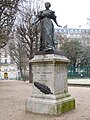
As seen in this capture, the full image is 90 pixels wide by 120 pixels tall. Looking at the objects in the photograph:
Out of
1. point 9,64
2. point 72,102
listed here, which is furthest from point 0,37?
point 9,64

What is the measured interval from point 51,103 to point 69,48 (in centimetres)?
4712

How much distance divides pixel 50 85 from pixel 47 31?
2.09 meters

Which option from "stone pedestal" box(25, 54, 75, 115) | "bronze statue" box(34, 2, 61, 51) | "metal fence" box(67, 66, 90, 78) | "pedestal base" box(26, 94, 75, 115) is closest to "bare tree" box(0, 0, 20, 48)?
"bronze statue" box(34, 2, 61, 51)

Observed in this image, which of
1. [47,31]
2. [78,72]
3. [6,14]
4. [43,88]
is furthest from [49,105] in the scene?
[78,72]

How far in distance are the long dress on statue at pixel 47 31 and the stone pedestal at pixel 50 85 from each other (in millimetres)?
438

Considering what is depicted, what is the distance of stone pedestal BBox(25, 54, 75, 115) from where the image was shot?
33.4 feet

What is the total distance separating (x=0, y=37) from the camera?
2395 cm

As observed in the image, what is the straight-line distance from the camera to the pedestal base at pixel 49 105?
10039mm

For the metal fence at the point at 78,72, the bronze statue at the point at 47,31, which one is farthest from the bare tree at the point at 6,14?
the metal fence at the point at 78,72

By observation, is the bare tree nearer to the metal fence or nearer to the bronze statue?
the bronze statue

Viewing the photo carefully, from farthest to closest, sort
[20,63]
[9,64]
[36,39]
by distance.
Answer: [9,64] < [20,63] < [36,39]

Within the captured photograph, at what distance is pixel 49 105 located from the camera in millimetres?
10102

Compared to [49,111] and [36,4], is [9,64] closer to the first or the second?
[36,4]

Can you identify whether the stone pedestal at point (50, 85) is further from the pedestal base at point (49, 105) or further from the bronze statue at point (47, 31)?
the bronze statue at point (47, 31)
